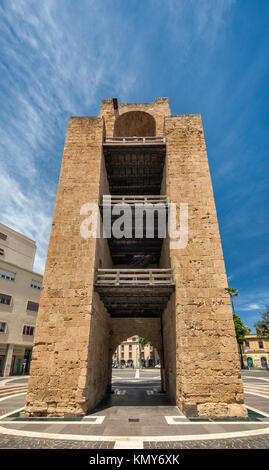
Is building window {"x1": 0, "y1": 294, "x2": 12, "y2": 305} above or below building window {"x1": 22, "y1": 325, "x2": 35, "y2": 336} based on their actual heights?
above

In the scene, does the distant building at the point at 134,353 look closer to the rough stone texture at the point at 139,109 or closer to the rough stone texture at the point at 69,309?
the rough stone texture at the point at 69,309

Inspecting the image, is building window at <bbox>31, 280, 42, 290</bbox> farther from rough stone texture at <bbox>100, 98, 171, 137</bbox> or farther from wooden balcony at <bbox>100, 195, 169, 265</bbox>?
rough stone texture at <bbox>100, 98, 171, 137</bbox>

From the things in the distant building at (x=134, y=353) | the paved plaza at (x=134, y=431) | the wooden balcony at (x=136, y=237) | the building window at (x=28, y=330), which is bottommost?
the distant building at (x=134, y=353)

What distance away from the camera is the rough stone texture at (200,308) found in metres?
8.33

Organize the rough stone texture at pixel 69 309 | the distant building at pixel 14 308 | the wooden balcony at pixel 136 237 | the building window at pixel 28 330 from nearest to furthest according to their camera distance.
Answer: the rough stone texture at pixel 69 309, the wooden balcony at pixel 136 237, the distant building at pixel 14 308, the building window at pixel 28 330

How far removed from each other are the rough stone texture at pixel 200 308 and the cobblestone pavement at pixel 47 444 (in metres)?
3.91

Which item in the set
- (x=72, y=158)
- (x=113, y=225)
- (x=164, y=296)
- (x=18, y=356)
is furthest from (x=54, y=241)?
(x=18, y=356)

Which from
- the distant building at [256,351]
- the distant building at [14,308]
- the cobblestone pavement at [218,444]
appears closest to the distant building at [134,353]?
the distant building at [256,351]

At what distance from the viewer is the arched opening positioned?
692 inches

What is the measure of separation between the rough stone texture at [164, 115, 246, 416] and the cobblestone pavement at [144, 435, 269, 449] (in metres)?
2.44

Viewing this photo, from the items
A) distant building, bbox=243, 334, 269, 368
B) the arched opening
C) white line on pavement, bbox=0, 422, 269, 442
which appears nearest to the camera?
white line on pavement, bbox=0, 422, 269, 442

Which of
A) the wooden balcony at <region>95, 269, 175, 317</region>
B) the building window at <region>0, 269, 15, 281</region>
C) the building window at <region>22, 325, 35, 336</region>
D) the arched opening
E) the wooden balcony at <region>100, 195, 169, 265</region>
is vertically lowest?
the building window at <region>22, 325, 35, 336</region>

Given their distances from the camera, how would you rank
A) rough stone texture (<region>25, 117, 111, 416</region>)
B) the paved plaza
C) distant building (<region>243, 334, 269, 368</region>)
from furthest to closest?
distant building (<region>243, 334, 269, 368</region>) → rough stone texture (<region>25, 117, 111, 416</region>) → the paved plaza

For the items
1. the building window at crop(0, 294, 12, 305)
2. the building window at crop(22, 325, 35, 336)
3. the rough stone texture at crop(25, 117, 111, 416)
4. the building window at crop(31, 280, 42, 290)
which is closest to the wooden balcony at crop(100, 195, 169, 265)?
the rough stone texture at crop(25, 117, 111, 416)
